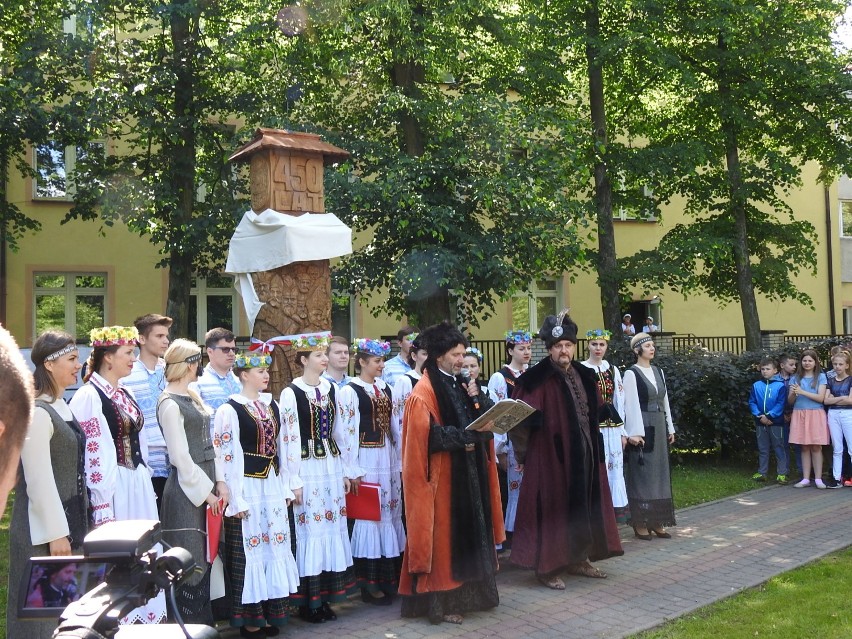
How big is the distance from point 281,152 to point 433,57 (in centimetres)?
764

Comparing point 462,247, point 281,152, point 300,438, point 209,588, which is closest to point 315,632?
point 209,588

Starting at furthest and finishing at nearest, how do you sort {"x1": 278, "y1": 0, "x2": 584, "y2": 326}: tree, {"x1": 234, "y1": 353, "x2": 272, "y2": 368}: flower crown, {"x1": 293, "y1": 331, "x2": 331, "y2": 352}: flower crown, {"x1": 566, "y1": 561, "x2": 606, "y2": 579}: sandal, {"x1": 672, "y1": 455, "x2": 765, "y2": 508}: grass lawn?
1. {"x1": 278, "y1": 0, "x2": 584, "y2": 326}: tree
2. {"x1": 672, "y1": 455, "x2": 765, "y2": 508}: grass lawn
3. {"x1": 566, "y1": 561, "x2": 606, "y2": 579}: sandal
4. {"x1": 293, "y1": 331, "x2": 331, "y2": 352}: flower crown
5. {"x1": 234, "y1": 353, "x2": 272, "y2": 368}: flower crown

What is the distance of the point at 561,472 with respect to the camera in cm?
734

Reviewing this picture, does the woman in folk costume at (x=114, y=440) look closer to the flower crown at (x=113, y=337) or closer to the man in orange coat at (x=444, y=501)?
the flower crown at (x=113, y=337)

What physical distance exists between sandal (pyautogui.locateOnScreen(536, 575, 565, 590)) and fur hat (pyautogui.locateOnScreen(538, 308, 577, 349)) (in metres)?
1.90

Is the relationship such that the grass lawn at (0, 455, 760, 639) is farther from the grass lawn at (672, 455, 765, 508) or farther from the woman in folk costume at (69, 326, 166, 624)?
the woman in folk costume at (69, 326, 166, 624)

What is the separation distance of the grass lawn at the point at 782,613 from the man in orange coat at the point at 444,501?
49.3 inches

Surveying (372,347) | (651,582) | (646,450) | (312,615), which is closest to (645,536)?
(646,450)

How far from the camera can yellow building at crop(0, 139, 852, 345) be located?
62.4 ft

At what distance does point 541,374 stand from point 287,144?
2.86m

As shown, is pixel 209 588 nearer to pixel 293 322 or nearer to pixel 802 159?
pixel 293 322

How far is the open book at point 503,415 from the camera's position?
6.18 m

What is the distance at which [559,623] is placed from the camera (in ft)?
20.4

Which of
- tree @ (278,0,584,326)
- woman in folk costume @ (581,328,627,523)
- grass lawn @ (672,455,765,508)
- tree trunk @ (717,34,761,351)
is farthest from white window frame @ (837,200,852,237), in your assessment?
woman in folk costume @ (581,328,627,523)
